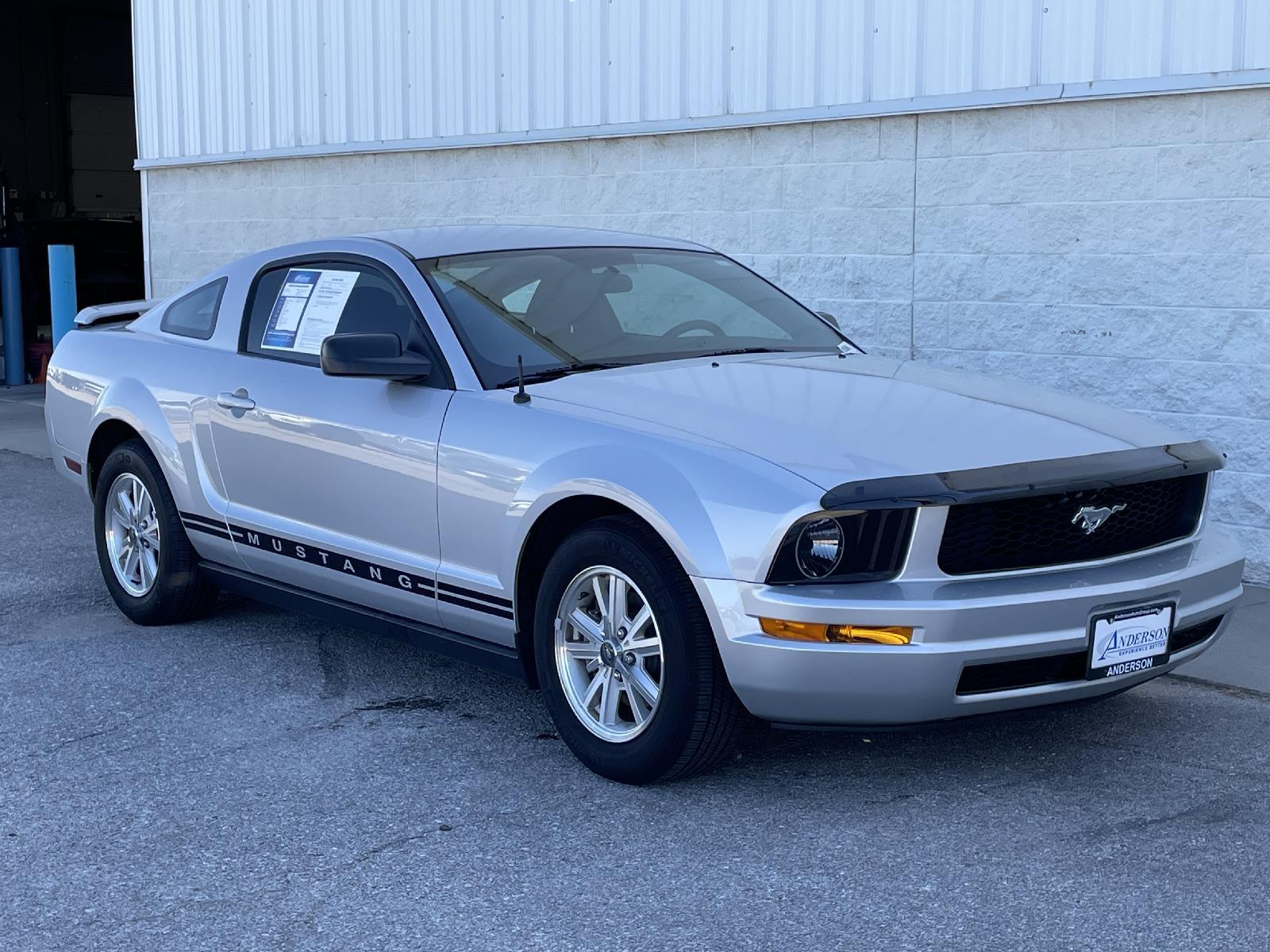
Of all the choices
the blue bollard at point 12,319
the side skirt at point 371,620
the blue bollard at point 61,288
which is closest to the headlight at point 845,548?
the side skirt at point 371,620

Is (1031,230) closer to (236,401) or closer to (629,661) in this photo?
(236,401)

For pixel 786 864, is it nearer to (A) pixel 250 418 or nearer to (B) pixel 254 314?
(A) pixel 250 418

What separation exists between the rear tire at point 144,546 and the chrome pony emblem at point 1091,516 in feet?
11.4

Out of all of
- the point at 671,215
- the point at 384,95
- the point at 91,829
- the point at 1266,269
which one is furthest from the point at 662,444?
the point at 384,95

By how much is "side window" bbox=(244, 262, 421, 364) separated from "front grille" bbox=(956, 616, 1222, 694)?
2.13 meters

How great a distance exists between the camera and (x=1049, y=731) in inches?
197

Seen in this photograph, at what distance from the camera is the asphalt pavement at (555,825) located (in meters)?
3.62

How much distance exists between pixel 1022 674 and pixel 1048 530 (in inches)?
15.4

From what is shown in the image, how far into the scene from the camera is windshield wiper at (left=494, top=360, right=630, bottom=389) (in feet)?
16.4

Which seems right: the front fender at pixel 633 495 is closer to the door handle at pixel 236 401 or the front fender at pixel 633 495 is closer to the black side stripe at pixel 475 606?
the black side stripe at pixel 475 606

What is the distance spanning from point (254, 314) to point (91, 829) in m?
2.40

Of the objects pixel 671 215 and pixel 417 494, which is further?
pixel 671 215

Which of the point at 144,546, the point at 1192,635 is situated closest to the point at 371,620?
the point at 144,546

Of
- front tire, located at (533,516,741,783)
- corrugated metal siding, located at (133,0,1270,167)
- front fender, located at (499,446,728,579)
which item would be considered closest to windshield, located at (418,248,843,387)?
front fender, located at (499,446,728,579)
